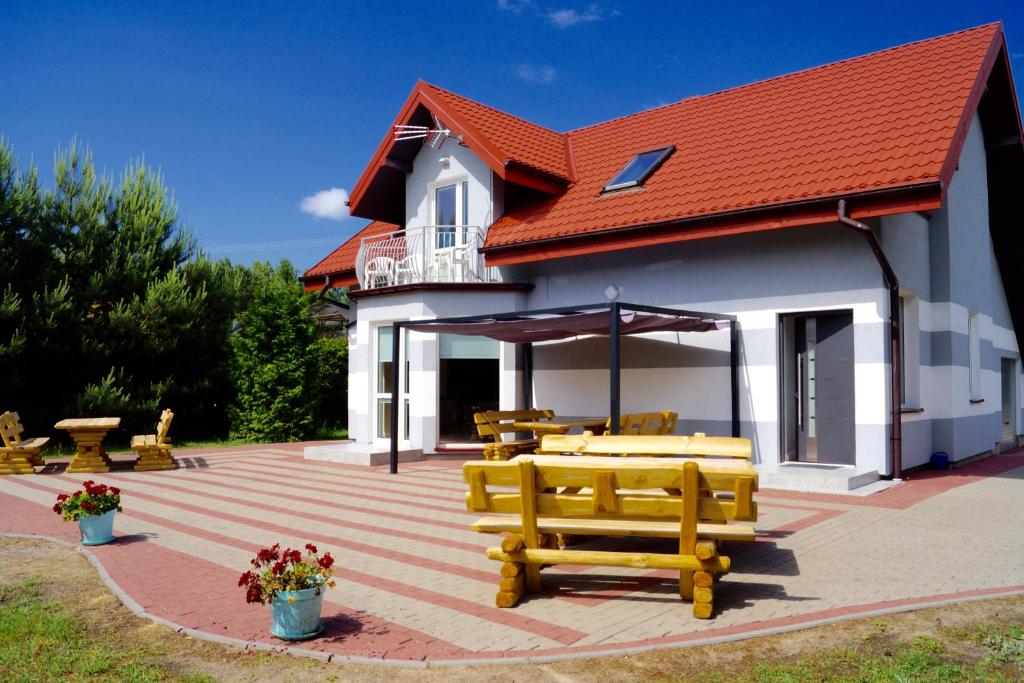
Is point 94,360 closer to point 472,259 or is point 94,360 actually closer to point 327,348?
point 327,348

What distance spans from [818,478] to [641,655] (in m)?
6.31

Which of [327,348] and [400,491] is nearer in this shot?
[400,491]

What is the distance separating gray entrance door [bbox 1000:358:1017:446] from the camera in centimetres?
1789

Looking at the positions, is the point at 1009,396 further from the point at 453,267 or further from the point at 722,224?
the point at 453,267

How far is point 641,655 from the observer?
407cm

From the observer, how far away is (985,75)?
1157 centimetres

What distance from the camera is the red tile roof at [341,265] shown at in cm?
1744

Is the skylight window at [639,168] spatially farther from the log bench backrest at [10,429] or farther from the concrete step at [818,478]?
the log bench backrest at [10,429]

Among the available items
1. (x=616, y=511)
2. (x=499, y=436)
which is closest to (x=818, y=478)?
(x=499, y=436)

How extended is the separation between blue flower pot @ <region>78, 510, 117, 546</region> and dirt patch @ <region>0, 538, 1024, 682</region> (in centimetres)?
202

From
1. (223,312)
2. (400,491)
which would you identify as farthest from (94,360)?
(400,491)

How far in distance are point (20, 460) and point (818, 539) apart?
1224 centimetres

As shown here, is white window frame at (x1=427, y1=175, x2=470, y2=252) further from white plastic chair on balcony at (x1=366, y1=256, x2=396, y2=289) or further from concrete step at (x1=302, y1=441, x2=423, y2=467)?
concrete step at (x1=302, y1=441, x2=423, y2=467)

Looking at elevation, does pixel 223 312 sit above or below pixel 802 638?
above
